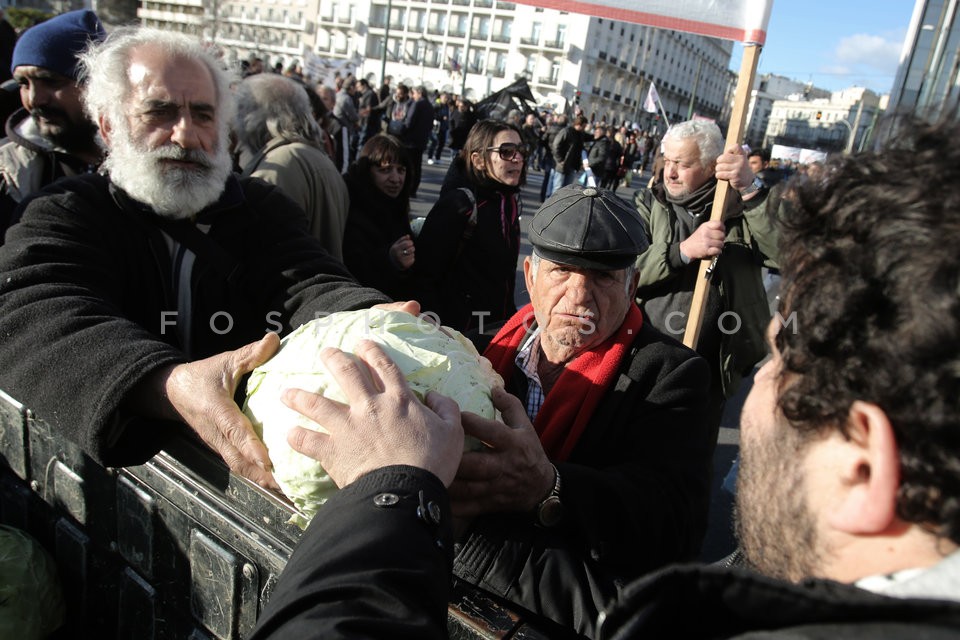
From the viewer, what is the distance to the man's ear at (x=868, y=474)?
2.65ft

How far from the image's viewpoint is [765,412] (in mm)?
1053

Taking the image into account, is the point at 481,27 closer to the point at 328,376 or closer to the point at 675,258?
the point at 675,258

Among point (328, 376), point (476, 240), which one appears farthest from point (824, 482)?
point (476, 240)

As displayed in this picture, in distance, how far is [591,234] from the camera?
2.00 meters

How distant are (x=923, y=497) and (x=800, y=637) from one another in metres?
0.25

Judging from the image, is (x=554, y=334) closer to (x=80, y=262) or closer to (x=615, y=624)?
(x=615, y=624)

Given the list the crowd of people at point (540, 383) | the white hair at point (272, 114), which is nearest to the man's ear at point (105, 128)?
the crowd of people at point (540, 383)

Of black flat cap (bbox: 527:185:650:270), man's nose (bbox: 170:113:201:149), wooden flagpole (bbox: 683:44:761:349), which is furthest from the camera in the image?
wooden flagpole (bbox: 683:44:761:349)

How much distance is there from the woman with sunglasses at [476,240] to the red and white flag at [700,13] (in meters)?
1.14

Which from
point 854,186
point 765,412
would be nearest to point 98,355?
point 765,412

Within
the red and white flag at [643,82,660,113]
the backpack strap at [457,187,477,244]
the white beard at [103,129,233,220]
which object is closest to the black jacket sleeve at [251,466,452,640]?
the white beard at [103,129,233,220]

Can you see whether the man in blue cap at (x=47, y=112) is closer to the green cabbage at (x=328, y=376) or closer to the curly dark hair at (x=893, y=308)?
the green cabbage at (x=328, y=376)

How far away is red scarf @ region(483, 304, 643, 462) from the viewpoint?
186cm

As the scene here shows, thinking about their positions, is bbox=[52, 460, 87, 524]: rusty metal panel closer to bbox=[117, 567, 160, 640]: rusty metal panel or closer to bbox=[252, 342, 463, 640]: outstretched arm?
bbox=[117, 567, 160, 640]: rusty metal panel
